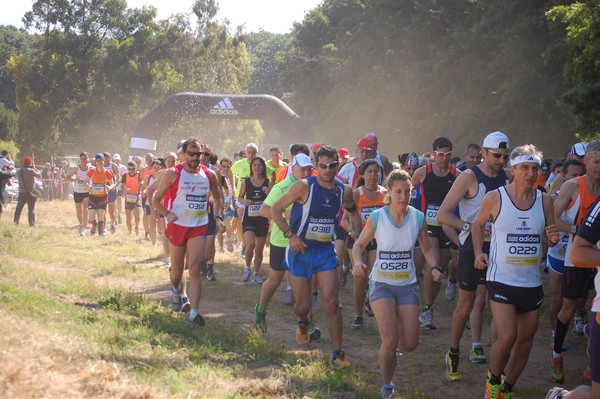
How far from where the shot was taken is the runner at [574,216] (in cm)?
730

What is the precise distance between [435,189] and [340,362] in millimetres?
3368

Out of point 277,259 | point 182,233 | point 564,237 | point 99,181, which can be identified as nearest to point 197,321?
point 182,233

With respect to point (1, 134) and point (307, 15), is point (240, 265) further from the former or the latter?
point (1, 134)

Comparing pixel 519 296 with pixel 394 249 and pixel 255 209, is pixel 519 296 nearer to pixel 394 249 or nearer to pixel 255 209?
pixel 394 249

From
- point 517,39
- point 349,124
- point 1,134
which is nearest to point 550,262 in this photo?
point 517,39

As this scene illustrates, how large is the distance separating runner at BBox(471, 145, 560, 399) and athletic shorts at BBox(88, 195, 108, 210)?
14.9m

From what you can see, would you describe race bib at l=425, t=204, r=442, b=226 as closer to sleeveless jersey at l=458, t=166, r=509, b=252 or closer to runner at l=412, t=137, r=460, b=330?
runner at l=412, t=137, r=460, b=330

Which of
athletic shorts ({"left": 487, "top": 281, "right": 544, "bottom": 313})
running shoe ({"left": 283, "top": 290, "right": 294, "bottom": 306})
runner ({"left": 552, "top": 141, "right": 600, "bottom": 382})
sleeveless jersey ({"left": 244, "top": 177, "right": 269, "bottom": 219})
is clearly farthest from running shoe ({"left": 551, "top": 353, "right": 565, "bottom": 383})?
sleeveless jersey ({"left": 244, "top": 177, "right": 269, "bottom": 219})

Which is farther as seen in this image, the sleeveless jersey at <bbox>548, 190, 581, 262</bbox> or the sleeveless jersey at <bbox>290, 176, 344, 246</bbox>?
the sleeveless jersey at <bbox>290, 176, 344, 246</bbox>

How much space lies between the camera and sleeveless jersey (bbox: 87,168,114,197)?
19.5 metres

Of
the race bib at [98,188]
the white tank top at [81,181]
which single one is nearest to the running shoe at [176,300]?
the race bib at [98,188]

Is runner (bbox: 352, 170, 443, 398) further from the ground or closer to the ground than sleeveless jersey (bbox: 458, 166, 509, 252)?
closer to the ground

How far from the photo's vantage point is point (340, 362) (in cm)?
740

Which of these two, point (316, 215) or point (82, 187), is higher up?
point (316, 215)
